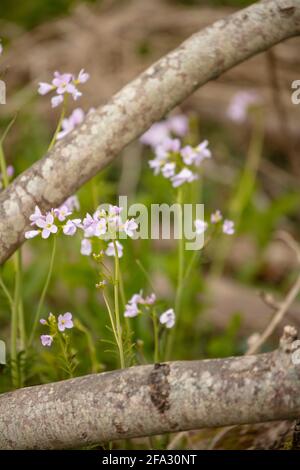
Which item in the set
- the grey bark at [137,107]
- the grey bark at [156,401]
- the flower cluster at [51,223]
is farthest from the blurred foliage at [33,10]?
the grey bark at [156,401]

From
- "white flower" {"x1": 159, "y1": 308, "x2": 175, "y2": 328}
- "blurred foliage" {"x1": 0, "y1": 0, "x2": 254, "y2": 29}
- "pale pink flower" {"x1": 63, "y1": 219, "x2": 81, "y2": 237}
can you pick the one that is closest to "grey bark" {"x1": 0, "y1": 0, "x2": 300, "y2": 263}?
"pale pink flower" {"x1": 63, "y1": 219, "x2": 81, "y2": 237}

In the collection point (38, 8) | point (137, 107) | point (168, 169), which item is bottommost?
point (168, 169)

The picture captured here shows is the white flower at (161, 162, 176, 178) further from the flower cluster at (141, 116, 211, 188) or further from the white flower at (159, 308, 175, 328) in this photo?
the white flower at (159, 308, 175, 328)

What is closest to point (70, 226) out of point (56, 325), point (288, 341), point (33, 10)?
point (56, 325)

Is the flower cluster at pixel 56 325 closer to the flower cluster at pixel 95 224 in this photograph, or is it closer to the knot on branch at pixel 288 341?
the flower cluster at pixel 95 224

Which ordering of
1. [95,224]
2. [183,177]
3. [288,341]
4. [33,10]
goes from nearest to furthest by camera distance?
[288,341]
[95,224]
[183,177]
[33,10]

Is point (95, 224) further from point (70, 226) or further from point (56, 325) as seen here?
point (56, 325)
